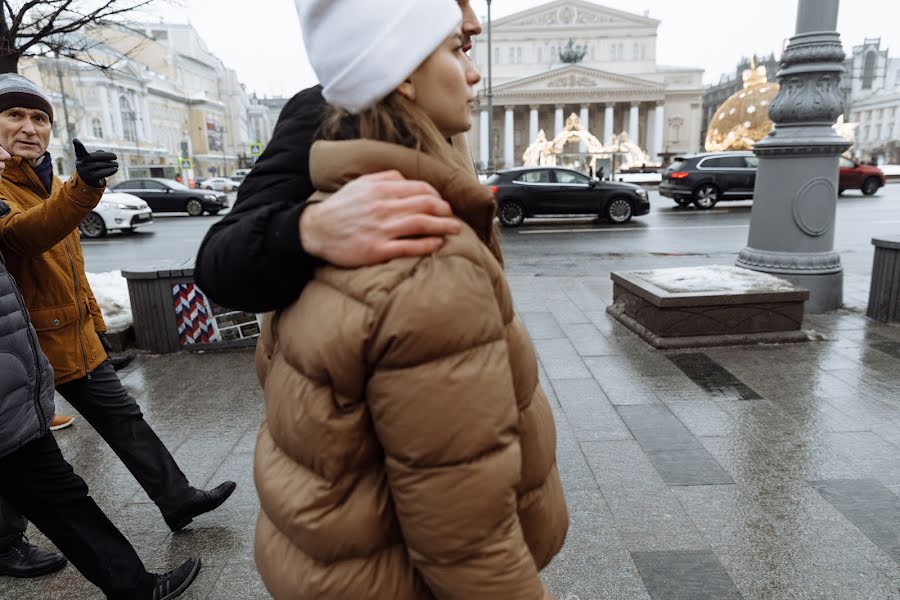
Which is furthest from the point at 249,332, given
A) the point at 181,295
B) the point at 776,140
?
the point at 776,140

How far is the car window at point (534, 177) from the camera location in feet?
51.9

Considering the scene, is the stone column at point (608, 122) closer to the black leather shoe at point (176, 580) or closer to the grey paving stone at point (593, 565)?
the grey paving stone at point (593, 565)

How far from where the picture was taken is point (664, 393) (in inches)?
169

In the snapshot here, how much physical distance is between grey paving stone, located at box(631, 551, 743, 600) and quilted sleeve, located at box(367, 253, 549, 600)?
1.52 metres

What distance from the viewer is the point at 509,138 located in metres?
72.7

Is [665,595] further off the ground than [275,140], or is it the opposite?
[275,140]

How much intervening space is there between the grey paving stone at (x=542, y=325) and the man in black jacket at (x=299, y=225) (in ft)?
14.8

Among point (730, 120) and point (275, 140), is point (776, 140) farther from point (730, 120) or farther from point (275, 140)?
point (730, 120)

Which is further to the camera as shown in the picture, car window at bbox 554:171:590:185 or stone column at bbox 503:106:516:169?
stone column at bbox 503:106:516:169

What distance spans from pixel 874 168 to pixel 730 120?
5530 millimetres

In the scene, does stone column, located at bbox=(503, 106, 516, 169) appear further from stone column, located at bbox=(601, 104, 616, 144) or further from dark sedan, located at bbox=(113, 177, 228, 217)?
dark sedan, located at bbox=(113, 177, 228, 217)

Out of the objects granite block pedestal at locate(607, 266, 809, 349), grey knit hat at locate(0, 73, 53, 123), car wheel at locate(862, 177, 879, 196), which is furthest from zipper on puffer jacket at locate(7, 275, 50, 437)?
car wheel at locate(862, 177, 879, 196)

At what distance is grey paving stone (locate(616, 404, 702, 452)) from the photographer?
3518mm

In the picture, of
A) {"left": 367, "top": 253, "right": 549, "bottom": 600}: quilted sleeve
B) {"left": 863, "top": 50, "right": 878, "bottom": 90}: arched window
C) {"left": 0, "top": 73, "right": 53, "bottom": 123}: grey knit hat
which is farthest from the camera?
{"left": 863, "top": 50, "right": 878, "bottom": 90}: arched window
